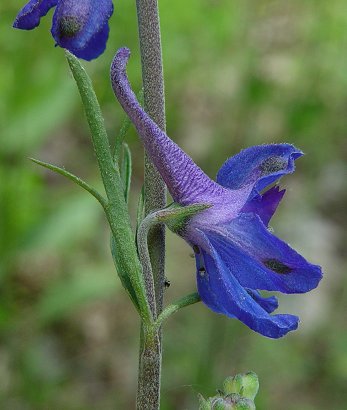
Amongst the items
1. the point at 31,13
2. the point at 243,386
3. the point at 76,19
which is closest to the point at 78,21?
the point at 76,19

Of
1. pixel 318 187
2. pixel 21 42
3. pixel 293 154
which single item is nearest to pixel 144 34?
pixel 293 154

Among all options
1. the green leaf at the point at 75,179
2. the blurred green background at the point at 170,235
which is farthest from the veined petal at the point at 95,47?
the blurred green background at the point at 170,235

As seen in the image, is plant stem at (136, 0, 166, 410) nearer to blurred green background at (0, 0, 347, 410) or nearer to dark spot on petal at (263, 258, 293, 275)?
dark spot on petal at (263, 258, 293, 275)

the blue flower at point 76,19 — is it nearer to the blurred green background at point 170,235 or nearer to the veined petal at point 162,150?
the veined petal at point 162,150

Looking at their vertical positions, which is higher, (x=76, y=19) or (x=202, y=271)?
(x=76, y=19)

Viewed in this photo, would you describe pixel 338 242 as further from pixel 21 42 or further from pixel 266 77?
pixel 21 42

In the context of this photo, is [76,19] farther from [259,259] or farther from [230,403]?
[230,403]
